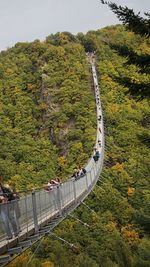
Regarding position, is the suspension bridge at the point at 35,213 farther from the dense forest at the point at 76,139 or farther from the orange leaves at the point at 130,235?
the orange leaves at the point at 130,235

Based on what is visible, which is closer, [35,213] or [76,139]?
[35,213]

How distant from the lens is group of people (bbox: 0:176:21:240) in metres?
13.1

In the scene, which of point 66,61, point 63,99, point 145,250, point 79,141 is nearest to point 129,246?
point 145,250

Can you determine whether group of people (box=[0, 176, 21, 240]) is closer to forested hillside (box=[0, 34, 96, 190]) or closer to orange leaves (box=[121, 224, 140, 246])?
forested hillside (box=[0, 34, 96, 190])

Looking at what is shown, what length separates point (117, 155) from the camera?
246 ft

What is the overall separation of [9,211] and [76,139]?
223 ft

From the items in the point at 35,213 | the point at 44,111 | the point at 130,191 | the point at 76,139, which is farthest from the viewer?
the point at 44,111

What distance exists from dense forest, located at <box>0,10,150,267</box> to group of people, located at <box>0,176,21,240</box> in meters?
23.0

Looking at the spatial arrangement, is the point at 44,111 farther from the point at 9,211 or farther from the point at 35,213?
the point at 9,211

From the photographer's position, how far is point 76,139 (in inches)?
3201

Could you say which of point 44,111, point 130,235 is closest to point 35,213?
point 130,235

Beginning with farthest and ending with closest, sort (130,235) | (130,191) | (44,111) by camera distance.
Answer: (44,111) < (130,191) < (130,235)

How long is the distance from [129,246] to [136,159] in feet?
47.1

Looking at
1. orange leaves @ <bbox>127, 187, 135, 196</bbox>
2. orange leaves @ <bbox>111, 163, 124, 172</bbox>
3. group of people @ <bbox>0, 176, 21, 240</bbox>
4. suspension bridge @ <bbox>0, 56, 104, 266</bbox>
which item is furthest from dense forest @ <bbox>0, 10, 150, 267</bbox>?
group of people @ <bbox>0, 176, 21, 240</bbox>
